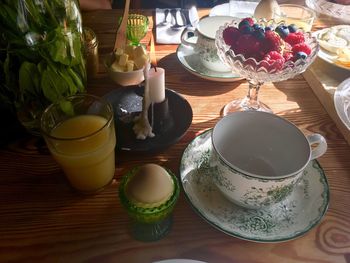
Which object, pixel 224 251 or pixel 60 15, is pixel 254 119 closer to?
pixel 224 251

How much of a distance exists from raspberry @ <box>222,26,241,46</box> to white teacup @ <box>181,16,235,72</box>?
60 millimetres

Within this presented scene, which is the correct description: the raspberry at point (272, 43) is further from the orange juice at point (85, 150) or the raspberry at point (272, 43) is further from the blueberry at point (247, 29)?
the orange juice at point (85, 150)

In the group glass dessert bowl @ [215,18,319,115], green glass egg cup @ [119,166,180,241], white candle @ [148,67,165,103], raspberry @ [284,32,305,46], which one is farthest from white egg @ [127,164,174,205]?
raspberry @ [284,32,305,46]

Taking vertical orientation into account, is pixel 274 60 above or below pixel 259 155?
above

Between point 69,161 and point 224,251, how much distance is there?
0.26 meters

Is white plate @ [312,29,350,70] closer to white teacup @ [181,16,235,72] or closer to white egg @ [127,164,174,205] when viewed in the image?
white teacup @ [181,16,235,72]

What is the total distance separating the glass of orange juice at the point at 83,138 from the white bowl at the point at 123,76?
0.64 ft

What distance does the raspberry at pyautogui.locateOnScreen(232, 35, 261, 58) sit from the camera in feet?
2.31

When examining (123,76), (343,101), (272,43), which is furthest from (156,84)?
(343,101)

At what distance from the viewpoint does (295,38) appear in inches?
28.9

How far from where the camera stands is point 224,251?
0.51m

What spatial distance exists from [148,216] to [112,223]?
0.08 m

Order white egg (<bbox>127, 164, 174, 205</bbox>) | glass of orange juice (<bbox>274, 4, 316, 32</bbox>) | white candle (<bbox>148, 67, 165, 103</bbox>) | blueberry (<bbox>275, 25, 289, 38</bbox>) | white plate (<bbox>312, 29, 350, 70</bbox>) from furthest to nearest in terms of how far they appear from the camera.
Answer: glass of orange juice (<bbox>274, 4, 316, 32</bbox>)
white plate (<bbox>312, 29, 350, 70</bbox>)
blueberry (<bbox>275, 25, 289, 38</bbox>)
white candle (<bbox>148, 67, 165, 103</bbox>)
white egg (<bbox>127, 164, 174, 205</bbox>)

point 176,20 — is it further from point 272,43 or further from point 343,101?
point 343,101
